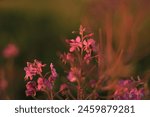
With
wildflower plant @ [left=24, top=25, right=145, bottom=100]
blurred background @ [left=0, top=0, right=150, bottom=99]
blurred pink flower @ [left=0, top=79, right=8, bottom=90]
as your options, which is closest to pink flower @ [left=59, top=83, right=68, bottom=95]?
wildflower plant @ [left=24, top=25, right=145, bottom=100]

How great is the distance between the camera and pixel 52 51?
2.37m

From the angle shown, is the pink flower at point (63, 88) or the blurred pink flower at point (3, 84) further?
the blurred pink flower at point (3, 84)

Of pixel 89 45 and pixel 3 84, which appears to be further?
pixel 3 84

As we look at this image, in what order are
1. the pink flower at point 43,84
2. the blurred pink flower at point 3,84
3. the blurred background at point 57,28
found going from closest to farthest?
the pink flower at point 43,84 → the blurred pink flower at point 3,84 → the blurred background at point 57,28

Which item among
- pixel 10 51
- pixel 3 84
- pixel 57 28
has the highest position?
pixel 57 28

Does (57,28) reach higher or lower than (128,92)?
higher

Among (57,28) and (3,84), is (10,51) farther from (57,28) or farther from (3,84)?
(3,84)

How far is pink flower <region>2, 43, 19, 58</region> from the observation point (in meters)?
2.28

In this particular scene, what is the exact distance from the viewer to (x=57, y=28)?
2.57 meters

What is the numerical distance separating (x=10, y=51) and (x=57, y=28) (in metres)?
0.35

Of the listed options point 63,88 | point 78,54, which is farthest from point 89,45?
point 63,88

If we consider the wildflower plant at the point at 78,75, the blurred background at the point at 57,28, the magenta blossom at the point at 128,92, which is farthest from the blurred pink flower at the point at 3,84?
the magenta blossom at the point at 128,92

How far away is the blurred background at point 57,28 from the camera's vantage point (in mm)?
2197

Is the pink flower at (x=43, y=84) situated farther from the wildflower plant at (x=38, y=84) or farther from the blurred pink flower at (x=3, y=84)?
the blurred pink flower at (x=3, y=84)
